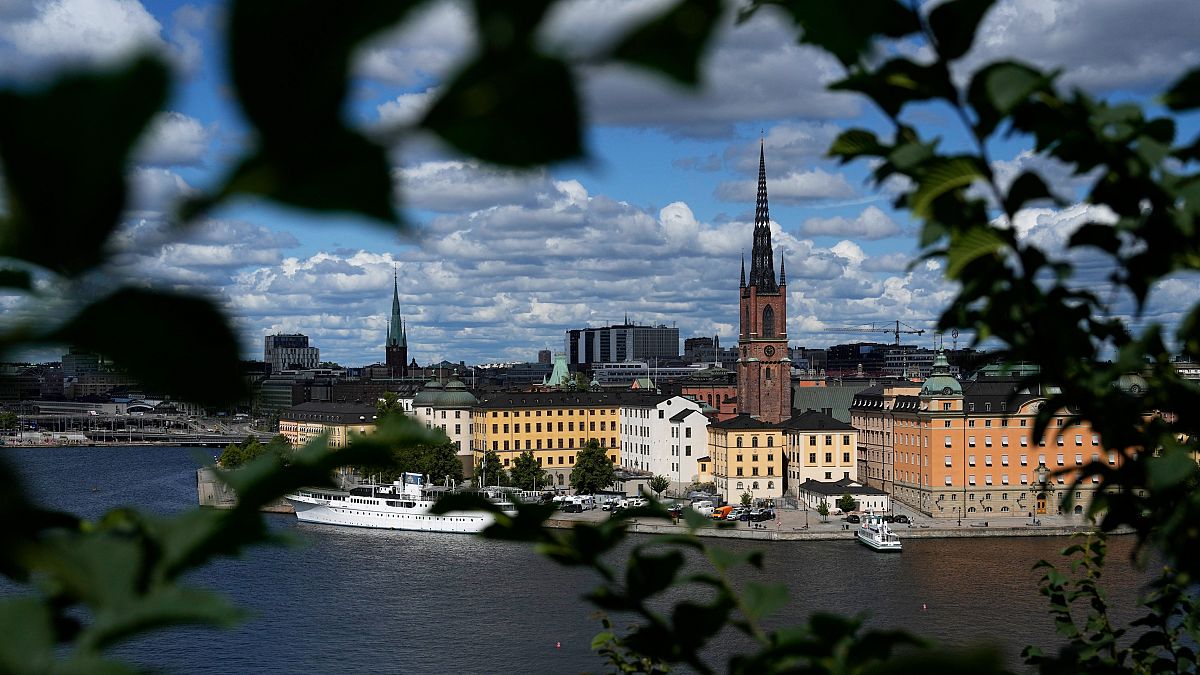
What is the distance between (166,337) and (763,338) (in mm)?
49752

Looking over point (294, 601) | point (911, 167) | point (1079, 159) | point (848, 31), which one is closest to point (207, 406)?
point (848, 31)

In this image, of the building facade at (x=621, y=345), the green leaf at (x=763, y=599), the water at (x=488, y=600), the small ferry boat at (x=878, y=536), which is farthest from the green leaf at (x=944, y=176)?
the building facade at (x=621, y=345)

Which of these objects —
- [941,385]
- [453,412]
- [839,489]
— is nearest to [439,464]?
[453,412]

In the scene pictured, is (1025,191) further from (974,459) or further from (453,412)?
(453,412)

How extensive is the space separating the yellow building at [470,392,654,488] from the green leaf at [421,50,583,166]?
A: 161ft

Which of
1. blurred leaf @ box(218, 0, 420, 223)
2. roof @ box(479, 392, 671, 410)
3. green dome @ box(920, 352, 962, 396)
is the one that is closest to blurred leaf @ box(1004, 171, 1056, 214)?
blurred leaf @ box(218, 0, 420, 223)

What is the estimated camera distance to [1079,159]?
4.00 feet

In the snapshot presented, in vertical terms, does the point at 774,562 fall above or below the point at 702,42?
below

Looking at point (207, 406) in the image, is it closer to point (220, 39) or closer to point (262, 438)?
point (220, 39)

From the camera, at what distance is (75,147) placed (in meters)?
0.39

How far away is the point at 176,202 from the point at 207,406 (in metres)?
0.11

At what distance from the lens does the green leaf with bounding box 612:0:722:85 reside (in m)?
0.40

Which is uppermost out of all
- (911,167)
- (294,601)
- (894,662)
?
(911,167)

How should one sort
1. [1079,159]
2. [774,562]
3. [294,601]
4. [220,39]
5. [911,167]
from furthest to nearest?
[774,562] < [294,601] < [1079,159] < [911,167] < [220,39]
